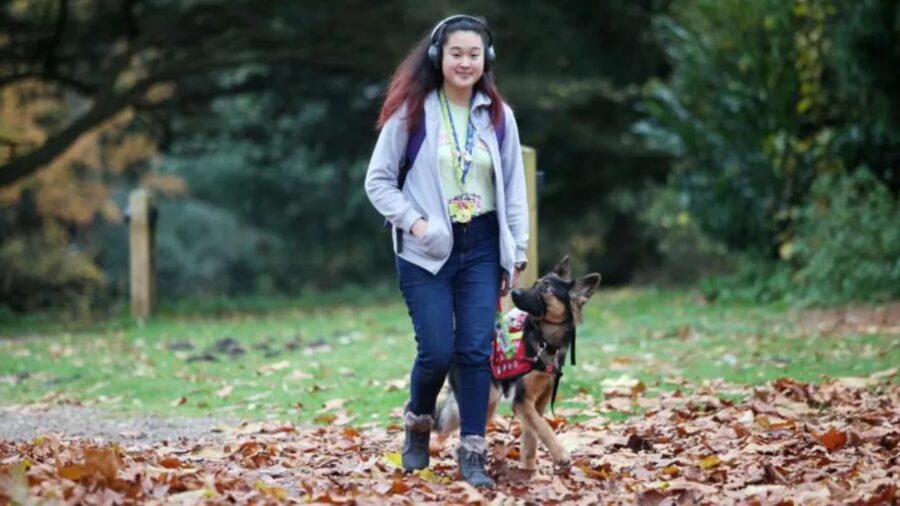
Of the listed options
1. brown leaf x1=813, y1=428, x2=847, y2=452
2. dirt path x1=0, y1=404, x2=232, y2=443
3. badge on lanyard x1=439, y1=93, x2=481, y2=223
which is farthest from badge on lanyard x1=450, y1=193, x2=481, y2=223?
dirt path x1=0, y1=404, x2=232, y2=443

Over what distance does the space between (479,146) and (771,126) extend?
14008 millimetres

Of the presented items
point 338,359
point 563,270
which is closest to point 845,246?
point 338,359

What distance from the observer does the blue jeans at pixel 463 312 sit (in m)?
6.87

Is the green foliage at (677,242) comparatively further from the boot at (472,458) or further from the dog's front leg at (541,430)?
the boot at (472,458)

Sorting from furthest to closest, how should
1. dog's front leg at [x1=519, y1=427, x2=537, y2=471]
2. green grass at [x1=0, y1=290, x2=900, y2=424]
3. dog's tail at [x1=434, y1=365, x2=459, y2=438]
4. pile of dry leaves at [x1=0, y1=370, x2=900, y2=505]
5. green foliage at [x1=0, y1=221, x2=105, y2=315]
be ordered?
1. green foliage at [x1=0, y1=221, x2=105, y2=315]
2. green grass at [x1=0, y1=290, x2=900, y2=424]
3. dog's tail at [x1=434, y1=365, x2=459, y2=438]
4. dog's front leg at [x1=519, y1=427, x2=537, y2=471]
5. pile of dry leaves at [x1=0, y1=370, x2=900, y2=505]

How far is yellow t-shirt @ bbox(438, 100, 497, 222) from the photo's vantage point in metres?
6.85

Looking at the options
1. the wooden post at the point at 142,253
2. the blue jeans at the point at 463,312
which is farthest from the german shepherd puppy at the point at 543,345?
the wooden post at the point at 142,253

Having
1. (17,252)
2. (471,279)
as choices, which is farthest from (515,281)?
(17,252)

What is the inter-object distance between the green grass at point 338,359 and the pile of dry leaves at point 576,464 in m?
1.42

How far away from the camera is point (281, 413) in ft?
34.0

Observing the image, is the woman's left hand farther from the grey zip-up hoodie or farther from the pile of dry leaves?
the pile of dry leaves

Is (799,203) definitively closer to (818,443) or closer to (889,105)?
(889,105)

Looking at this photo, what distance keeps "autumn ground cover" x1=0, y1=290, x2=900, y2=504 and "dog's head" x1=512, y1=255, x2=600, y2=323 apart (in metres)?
0.78

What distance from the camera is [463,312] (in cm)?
693
